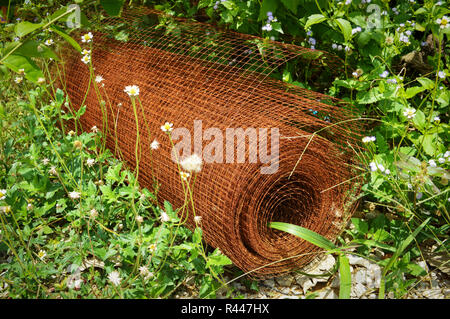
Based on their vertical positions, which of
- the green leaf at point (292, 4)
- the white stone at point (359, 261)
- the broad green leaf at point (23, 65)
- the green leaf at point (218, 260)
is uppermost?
the broad green leaf at point (23, 65)

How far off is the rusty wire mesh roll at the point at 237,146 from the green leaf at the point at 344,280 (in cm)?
16

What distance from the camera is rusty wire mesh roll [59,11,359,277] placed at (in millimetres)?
1604

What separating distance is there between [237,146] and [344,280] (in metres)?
0.73

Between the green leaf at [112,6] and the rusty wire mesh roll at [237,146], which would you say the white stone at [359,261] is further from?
the green leaf at [112,6]

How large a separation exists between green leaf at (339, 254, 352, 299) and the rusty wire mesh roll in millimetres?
157

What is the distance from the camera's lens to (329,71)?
2561mm

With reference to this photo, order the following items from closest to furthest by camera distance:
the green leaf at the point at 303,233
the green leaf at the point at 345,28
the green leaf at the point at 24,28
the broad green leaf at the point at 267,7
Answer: the green leaf at the point at 24,28 < the green leaf at the point at 303,233 < the green leaf at the point at 345,28 < the broad green leaf at the point at 267,7

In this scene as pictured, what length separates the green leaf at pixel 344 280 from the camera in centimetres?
158

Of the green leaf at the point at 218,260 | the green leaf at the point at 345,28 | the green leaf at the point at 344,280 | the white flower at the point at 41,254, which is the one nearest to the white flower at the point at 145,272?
the green leaf at the point at 218,260

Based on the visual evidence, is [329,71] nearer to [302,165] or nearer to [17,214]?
[302,165]

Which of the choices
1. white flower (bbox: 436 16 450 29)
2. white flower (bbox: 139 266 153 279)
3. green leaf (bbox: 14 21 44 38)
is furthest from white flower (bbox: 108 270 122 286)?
Result: white flower (bbox: 436 16 450 29)

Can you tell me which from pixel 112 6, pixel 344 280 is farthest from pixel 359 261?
pixel 112 6

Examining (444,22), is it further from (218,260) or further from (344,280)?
(218,260)

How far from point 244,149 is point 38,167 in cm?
108
